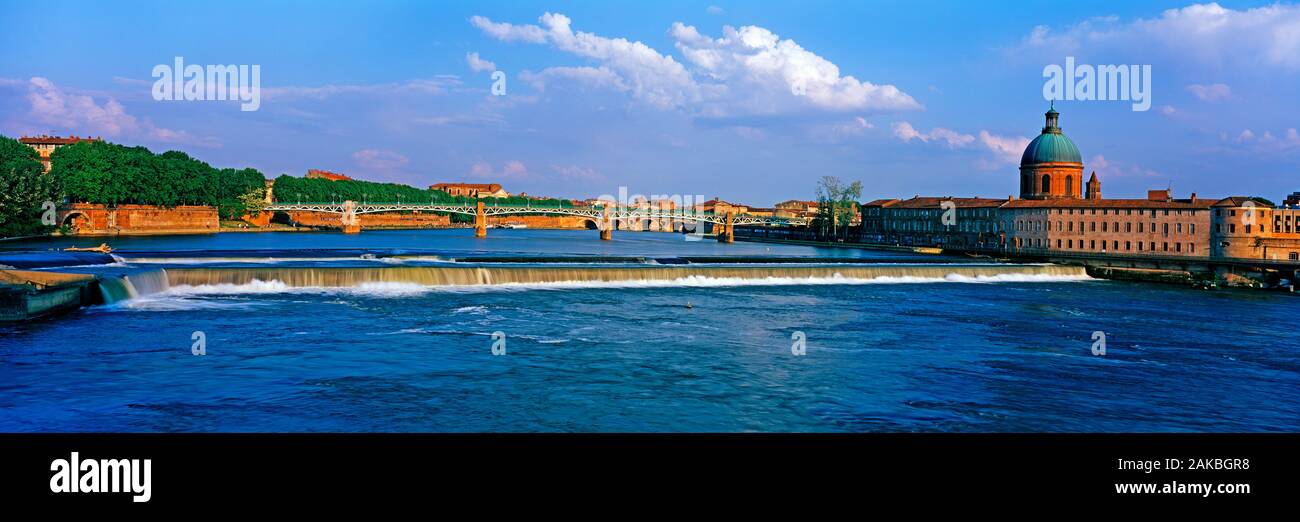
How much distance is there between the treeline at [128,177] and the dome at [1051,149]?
325ft

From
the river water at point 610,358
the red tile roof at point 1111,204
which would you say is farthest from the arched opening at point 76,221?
the red tile roof at point 1111,204

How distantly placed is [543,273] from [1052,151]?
266ft

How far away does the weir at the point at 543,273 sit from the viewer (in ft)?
138

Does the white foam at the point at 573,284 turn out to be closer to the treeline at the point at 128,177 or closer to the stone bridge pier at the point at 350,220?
the treeline at the point at 128,177

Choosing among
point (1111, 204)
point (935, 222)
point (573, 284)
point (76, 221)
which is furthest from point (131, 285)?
point (935, 222)

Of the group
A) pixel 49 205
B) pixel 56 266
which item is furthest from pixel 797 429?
pixel 49 205

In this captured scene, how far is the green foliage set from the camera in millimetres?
79250

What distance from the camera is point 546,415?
18828mm
